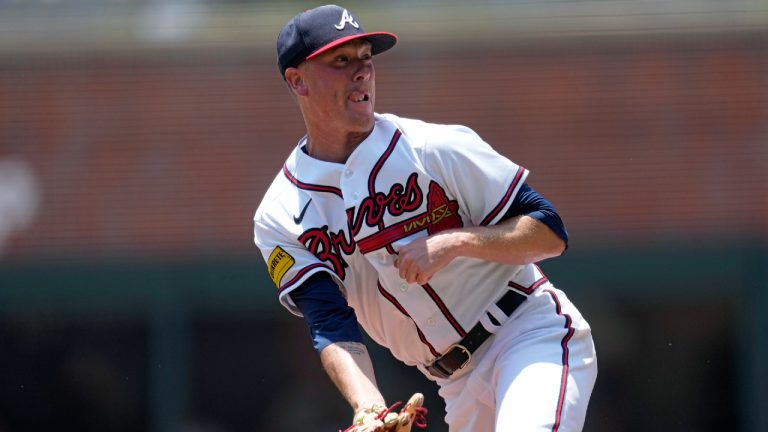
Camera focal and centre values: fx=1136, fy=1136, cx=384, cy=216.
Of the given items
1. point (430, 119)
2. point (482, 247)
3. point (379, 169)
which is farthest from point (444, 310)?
point (430, 119)

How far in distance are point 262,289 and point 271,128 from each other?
1496 millimetres

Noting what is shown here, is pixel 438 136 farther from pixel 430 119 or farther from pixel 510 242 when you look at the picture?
pixel 430 119

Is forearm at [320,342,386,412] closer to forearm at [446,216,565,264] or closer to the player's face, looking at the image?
forearm at [446,216,565,264]

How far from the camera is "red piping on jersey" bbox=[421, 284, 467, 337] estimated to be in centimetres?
387

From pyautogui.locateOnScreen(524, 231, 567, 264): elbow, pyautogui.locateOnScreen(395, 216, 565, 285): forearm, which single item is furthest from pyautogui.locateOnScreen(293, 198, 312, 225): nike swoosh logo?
pyautogui.locateOnScreen(524, 231, 567, 264): elbow

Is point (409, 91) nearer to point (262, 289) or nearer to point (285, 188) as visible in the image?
point (262, 289)

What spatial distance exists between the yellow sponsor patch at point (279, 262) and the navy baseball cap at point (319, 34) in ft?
2.11

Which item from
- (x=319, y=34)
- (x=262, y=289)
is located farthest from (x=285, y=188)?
(x=262, y=289)

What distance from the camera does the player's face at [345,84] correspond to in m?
3.81

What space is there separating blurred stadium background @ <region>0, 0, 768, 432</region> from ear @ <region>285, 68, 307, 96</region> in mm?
6392

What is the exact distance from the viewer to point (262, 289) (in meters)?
10.4

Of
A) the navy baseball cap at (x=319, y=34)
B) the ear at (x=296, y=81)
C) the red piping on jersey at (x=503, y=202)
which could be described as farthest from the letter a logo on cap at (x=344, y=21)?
the red piping on jersey at (x=503, y=202)

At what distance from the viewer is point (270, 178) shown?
10.5 meters

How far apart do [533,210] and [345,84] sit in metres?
0.76
